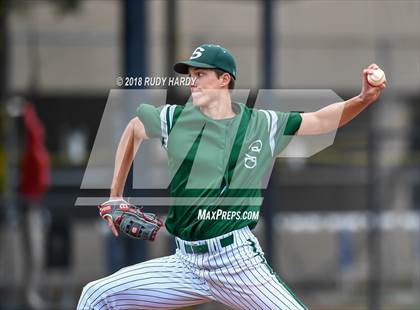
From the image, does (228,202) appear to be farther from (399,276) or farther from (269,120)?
(399,276)

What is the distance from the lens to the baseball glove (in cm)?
551

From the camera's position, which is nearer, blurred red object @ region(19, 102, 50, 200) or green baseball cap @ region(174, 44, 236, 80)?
green baseball cap @ region(174, 44, 236, 80)

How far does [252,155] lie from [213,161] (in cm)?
19

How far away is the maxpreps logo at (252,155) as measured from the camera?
5.49 metres

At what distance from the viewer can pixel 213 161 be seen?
546 cm

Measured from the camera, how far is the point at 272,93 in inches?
364

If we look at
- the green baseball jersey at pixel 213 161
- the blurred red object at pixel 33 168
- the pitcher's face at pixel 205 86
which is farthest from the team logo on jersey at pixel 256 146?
the blurred red object at pixel 33 168

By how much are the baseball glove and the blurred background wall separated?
115 inches

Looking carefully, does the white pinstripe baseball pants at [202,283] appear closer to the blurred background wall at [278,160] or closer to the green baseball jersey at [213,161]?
the green baseball jersey at [213,161]

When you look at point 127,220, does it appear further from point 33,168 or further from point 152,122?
point 33,168

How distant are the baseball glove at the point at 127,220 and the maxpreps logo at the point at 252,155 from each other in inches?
20.5

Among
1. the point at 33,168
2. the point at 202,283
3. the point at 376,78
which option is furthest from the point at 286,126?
the point at 33,168

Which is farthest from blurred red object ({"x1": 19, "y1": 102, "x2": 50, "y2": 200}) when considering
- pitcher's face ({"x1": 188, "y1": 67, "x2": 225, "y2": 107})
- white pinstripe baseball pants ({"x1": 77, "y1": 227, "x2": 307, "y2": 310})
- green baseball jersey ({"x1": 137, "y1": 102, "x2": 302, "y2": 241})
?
pitcher's face ({"x1": 188, "y1": 67, "x2": 225, "y2": 107})

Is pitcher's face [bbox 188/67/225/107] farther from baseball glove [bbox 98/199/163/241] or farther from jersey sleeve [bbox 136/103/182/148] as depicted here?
baseball glove [bbox 98/199/163/241]
